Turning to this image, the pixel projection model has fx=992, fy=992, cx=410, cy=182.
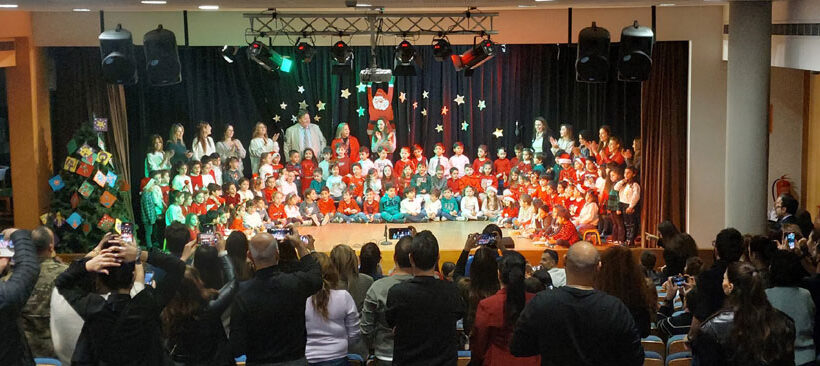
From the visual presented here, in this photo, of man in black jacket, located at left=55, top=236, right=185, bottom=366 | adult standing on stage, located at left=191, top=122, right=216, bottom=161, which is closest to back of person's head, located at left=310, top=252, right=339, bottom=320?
man in black jacket, located at left=55, top=236, right=185, bottom=366

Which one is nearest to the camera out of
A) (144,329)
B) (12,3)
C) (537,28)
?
(144,329)

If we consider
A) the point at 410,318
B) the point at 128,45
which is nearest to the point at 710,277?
the point at 410,318

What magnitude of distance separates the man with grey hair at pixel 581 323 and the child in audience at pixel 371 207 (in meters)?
9.93

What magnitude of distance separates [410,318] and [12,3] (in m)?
5.08

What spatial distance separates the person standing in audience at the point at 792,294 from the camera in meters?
5.07

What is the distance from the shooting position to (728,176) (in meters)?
8.82

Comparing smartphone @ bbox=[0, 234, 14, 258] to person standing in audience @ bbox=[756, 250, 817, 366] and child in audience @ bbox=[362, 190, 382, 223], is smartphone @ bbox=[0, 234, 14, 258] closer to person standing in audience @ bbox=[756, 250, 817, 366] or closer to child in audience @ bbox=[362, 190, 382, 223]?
person standing in audience @ bbox=[756, 250, 817, 366]

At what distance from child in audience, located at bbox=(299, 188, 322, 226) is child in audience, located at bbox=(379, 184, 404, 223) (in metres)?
0.94

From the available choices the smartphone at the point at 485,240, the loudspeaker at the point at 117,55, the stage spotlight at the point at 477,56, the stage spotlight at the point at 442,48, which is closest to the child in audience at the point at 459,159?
the stage spotlight at the point at 477,56

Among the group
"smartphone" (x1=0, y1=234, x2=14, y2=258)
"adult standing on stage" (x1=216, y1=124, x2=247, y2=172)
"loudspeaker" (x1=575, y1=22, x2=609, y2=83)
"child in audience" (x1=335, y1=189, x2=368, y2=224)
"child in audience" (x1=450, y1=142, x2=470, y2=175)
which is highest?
"loudspeaker" (x1=575, y1=22, x2=609, y2=83)

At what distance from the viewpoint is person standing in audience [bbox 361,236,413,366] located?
16.7ft

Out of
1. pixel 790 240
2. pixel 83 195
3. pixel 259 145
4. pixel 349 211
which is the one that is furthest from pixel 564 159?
pixel 790 240

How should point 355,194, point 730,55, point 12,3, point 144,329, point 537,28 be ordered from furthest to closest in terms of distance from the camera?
1. point 355,194
2. point 537,28
3. point 730,55
4. point 12,3
5. point 144,329

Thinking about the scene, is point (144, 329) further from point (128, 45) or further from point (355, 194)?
point (355, 194)
